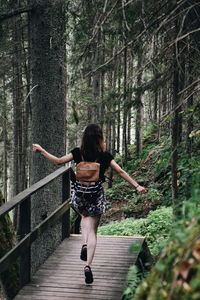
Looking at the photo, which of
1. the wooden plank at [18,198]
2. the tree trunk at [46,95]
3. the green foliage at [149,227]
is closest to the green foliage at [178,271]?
the wooden plank at [18,198]

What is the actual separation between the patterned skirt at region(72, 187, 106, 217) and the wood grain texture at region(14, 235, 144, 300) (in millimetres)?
730

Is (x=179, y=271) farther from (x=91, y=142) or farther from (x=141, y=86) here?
(x=141, y=86)

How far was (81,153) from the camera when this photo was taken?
6035 millimetres

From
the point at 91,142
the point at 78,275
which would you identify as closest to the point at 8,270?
the point at 78,275

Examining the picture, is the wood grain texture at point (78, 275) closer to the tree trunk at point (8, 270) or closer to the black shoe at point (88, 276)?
the black shoe at point (88, 276)

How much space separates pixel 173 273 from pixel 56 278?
3727 millimetres

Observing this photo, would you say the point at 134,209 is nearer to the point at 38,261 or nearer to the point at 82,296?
the point at 38,261

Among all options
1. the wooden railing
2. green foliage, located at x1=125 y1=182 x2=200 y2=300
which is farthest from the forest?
the wooden railing

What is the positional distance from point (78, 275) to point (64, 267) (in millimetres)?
396

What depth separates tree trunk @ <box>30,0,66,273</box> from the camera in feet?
28.4

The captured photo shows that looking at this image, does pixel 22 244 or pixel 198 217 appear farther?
pixel 22 244

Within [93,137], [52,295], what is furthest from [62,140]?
[52,295]

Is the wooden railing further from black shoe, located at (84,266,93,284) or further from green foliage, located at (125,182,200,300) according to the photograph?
green foliage, located at (125,182,200,300)

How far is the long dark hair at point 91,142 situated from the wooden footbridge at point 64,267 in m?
0.90
